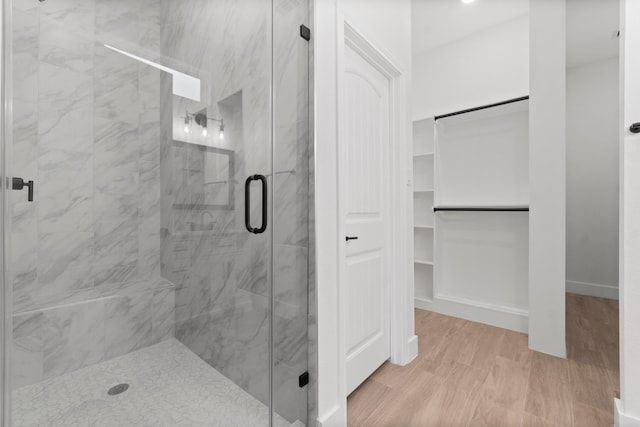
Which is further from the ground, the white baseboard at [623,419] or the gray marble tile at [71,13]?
the gray marble tile at [71,13]

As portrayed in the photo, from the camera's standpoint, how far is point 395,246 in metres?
2.05

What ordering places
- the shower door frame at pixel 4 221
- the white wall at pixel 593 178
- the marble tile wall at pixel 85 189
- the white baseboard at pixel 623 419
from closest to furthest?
the shower door frame at pixel 4 221 < the marble tile wall at pixel 85 189 < the white baseboard at pixel 623 419 < the white wall at pixel 593 178

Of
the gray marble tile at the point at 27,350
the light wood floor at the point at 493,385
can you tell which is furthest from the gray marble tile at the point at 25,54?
the light wood floor at the point at 493,385

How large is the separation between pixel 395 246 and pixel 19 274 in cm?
187

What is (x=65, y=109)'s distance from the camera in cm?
116

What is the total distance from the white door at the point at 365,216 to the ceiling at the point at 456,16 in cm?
130

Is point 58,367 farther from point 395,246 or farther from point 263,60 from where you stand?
point 395,246

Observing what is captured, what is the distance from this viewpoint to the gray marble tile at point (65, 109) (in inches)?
41.7

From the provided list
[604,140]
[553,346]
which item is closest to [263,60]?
[553,346]

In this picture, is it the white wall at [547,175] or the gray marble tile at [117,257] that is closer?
the gray marble tile at [117,257]

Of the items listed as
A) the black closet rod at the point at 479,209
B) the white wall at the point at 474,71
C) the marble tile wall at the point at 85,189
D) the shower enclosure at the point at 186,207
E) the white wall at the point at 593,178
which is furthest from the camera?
the white wall at the point at 593,178

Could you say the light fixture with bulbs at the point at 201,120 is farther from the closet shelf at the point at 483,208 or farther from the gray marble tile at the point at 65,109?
the closet shelf at the point at 483,208

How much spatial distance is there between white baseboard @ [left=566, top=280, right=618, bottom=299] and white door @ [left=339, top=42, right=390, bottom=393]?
333 cm

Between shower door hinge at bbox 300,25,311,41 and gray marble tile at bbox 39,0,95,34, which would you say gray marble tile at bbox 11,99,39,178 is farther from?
shower door hinge at bbox 300,25,311,41
